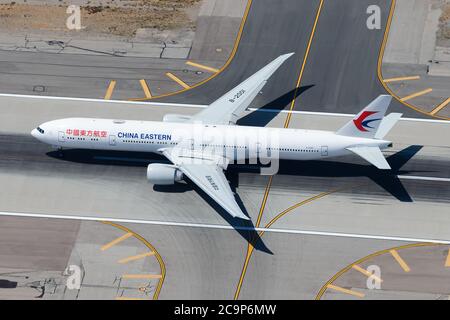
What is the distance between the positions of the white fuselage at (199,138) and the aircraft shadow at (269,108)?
7.44m

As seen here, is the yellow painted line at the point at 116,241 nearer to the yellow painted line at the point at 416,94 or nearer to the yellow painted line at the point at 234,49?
the yellow painted line at the point at 234,49

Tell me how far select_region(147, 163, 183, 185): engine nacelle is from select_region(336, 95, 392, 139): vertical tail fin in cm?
1720

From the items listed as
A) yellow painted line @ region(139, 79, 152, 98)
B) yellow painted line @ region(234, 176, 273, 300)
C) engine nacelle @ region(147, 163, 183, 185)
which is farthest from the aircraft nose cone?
yellow painted line @ region(234, 176, 273, 300)

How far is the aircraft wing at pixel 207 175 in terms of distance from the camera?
76750 millimetres

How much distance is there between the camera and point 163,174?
3204 inches

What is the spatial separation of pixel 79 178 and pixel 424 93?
41491mm

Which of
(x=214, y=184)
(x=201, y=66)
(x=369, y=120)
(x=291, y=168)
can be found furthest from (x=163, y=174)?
(x=201, y=66)

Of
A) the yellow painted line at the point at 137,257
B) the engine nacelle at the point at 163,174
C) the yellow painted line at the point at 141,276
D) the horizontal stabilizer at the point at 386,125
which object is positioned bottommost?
the yellow painted line at the point at 141,276

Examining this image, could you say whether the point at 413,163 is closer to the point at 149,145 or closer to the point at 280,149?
the point at 280,149

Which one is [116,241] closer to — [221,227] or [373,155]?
[221,227]

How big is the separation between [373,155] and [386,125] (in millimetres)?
4370

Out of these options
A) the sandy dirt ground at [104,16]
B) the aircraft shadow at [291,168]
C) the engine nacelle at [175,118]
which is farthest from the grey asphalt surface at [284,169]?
the sandy dirt ground at [104,16]
